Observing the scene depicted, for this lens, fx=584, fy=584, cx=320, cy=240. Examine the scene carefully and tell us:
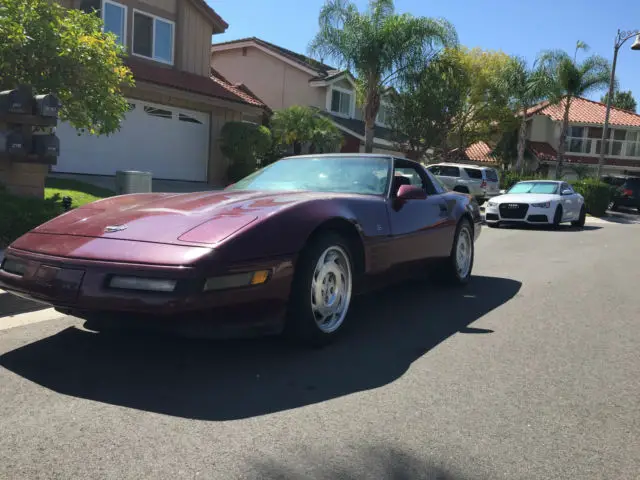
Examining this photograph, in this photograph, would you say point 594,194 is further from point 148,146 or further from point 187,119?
point 148,146

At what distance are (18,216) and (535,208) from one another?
12308 mm

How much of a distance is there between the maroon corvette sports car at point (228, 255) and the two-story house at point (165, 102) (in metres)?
11.7

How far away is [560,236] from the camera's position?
13.2 metres

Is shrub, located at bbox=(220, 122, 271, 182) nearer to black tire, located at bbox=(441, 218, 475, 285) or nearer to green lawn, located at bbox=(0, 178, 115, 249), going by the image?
green lawn, located at bbox=(0, 178, 115, 249)

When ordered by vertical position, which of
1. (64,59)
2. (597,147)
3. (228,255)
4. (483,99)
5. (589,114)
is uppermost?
(589,114)

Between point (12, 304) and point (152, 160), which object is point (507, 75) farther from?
point (12, 304)

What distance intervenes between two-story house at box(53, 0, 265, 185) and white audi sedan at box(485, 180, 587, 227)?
8.37m

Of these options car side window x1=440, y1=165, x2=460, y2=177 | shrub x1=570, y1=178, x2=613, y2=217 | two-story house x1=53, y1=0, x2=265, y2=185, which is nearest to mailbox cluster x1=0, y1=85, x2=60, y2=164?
two-story house x1=53, y1=0, x2=265, y2=185

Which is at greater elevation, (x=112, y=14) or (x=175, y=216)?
(x=112, y=14)

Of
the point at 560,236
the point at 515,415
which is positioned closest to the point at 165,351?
the point at 515,415

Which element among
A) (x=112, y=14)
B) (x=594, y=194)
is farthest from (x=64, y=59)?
(x=594, y=194)

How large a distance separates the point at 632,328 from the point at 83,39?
7623 millimetres

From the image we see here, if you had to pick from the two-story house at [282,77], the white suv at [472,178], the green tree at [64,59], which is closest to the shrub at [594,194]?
the white suv at [472,178]

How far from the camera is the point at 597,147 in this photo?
41656 mm
